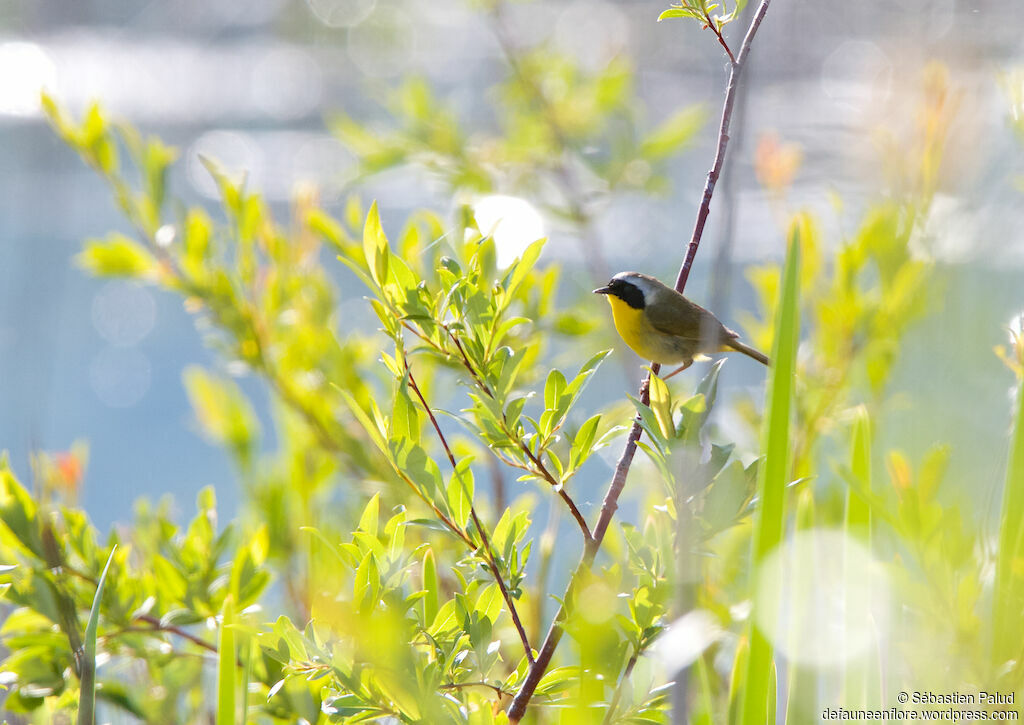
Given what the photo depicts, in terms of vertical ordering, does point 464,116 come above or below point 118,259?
above

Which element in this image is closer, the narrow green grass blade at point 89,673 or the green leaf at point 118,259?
the narrow green grass blade at point 89,673

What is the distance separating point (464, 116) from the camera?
4.69ft

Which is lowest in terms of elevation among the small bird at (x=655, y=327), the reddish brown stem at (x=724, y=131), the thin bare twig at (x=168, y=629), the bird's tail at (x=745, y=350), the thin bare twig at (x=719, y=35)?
the thin bare twig at (x=168, y=629)

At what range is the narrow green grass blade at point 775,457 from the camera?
32cm

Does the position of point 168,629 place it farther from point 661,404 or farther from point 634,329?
point 634,329

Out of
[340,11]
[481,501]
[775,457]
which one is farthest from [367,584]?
[340,11]

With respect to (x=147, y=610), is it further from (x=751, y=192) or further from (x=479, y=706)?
(x=751, y=192)

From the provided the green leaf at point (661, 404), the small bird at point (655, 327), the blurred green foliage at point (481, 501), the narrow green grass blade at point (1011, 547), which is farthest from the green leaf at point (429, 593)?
the small bird at point (655, 327)

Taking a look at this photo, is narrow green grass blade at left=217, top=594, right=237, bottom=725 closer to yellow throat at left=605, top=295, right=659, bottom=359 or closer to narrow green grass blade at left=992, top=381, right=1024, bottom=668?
narrow green grass blade at left=992, top=381, right=1024, bottom=668

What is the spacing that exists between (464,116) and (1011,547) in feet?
3.88

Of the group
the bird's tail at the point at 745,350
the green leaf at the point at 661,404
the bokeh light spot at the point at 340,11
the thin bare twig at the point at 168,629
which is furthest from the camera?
the bokeh light spot at the point at 340,11

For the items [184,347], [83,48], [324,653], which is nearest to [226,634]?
[324,653]

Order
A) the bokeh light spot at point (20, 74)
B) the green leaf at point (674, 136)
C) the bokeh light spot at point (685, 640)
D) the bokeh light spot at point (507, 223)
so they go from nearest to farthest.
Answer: the bokeh light spot at point (685, 640), the bokeh light spot at point (507, 223), the green leaf at point (674, 136), the bokeh light spot at point (20, 74)

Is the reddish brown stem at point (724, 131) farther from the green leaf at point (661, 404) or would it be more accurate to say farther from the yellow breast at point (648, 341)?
the yellow breast at point (648, 341)
